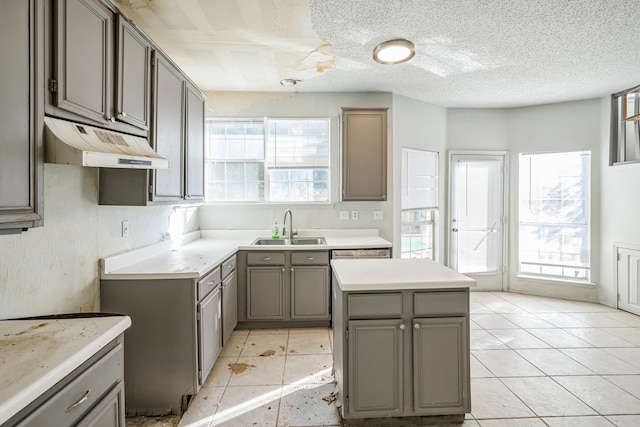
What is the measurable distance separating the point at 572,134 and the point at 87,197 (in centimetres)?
552

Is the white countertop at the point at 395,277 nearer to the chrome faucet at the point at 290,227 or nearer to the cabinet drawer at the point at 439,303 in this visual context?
the cabinet drawer at the point at 439,303

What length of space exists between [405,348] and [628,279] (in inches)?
150

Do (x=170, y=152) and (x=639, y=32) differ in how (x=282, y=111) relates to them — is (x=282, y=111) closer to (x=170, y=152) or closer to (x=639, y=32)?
(x=170, y=152)

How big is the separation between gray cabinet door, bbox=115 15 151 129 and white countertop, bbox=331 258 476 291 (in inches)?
61.9

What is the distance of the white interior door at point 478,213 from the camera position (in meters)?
4.73

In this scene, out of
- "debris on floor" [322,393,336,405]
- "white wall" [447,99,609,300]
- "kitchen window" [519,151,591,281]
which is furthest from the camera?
"kitchen window" [519,151,591,281]

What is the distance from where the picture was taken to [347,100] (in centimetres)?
406

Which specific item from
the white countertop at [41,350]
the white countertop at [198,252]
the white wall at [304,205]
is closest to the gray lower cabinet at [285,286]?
the white countertop at [198,252]

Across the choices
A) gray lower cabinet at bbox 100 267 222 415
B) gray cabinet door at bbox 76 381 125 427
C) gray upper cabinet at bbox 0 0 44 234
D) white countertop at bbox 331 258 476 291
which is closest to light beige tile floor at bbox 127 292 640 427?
gray lower cabinet at bbox 100 267 222 415

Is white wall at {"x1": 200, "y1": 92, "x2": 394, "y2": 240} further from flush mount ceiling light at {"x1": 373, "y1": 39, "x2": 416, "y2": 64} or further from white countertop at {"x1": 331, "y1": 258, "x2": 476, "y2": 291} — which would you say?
white countertop at {"x1": 331, "y1": 258, "x2": 476, "y2": 291}

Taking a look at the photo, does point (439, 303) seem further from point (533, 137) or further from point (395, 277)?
point (533, 137)

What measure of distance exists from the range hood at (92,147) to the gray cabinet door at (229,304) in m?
1.34

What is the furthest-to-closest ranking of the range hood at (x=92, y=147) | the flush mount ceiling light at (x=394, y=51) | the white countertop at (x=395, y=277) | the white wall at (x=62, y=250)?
the flush mount ceiling light at (x=394, y=51)
the white countertop at (x=395, y=277)
the white wall at (x=62, y=250)
the range hood at (x=92, y=147)

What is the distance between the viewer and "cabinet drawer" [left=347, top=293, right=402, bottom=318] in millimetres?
1815
